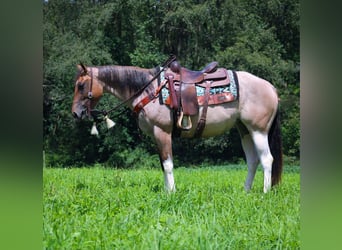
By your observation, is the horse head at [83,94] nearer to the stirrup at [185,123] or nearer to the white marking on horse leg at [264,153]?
the stirrup at [185,123]

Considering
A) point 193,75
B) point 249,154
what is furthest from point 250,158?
point 193,75

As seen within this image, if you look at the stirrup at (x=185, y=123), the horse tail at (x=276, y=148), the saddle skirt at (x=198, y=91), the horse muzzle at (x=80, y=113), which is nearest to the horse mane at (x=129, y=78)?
the saddle skirt at (x=198, y=91)

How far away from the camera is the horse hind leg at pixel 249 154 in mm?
2947

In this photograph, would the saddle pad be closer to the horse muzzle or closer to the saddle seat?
the saddle seat

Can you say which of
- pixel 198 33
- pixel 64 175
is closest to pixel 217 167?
pixel 64 175

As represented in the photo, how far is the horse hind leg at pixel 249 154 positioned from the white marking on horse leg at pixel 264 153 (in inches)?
4.2

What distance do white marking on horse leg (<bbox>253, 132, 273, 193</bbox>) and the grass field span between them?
4.5 inches

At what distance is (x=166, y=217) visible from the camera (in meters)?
1.83
